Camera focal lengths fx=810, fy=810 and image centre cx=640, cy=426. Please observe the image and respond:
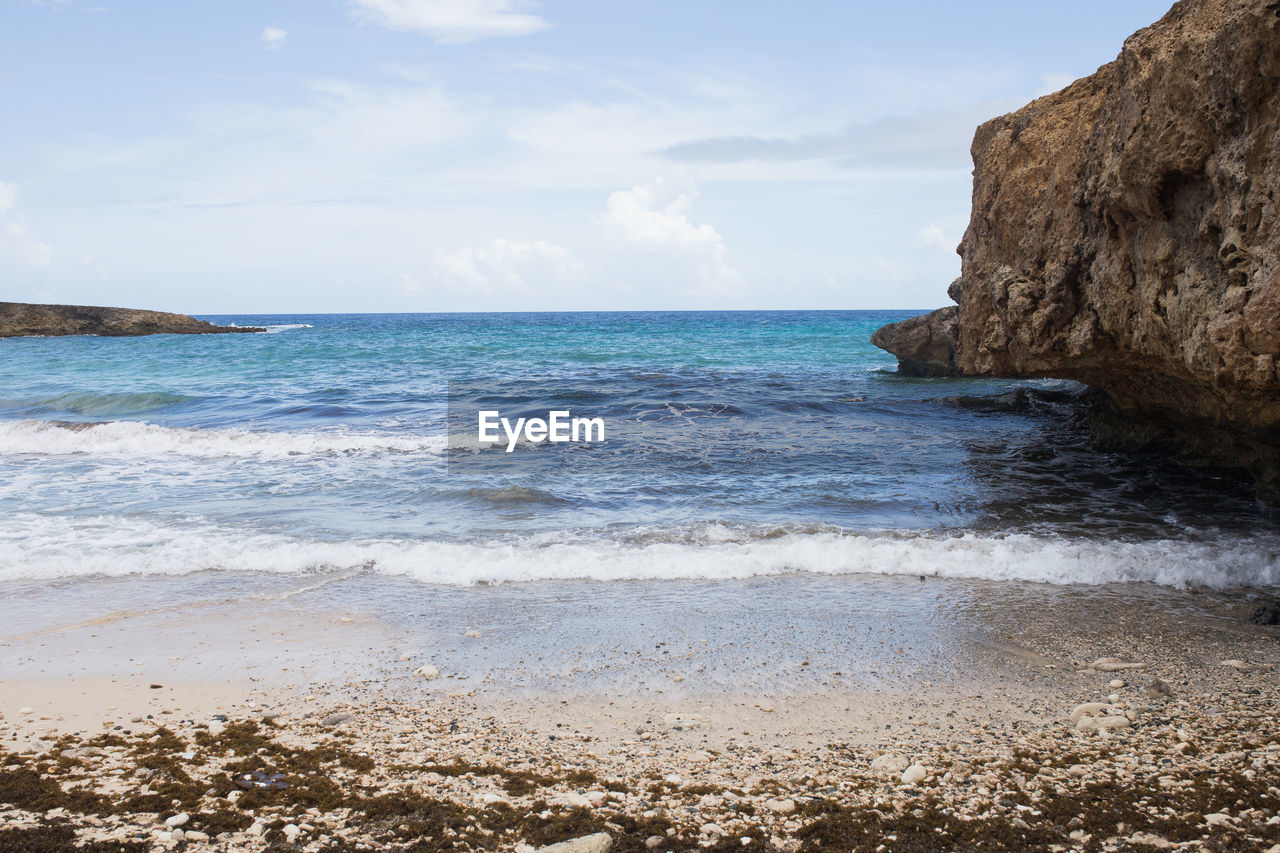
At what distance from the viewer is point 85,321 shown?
155ft

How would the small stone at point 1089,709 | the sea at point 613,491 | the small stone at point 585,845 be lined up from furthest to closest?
the sea at point 613,491 < the small stone at point 1089,709 < the small stone at point 585,845

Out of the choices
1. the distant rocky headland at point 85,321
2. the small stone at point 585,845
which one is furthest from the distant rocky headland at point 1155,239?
the distant rocky headland at point 85,321

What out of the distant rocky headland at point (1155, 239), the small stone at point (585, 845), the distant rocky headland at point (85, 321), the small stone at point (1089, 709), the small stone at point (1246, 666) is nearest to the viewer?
the small stone at point (585, 845)

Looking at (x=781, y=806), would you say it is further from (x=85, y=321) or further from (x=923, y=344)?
(x=85, y=321)

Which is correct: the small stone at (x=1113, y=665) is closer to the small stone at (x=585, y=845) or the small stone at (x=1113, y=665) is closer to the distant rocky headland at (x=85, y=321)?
the small stone at (x=585, y=845)

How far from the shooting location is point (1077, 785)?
318cm

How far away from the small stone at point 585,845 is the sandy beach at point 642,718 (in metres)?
0.02

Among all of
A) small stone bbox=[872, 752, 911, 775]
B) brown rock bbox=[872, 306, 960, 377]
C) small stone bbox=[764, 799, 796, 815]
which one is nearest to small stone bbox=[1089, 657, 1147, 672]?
small stone bbox=[872, 752, 911, 775]

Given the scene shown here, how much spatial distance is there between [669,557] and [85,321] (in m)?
52.4

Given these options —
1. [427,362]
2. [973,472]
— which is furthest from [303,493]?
[427,362]

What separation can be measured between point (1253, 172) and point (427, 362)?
82.7 ft

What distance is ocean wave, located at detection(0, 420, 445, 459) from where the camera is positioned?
40.6ft

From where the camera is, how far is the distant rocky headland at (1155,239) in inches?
196

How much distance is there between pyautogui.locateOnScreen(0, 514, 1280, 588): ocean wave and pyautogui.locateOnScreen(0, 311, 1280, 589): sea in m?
0.03
